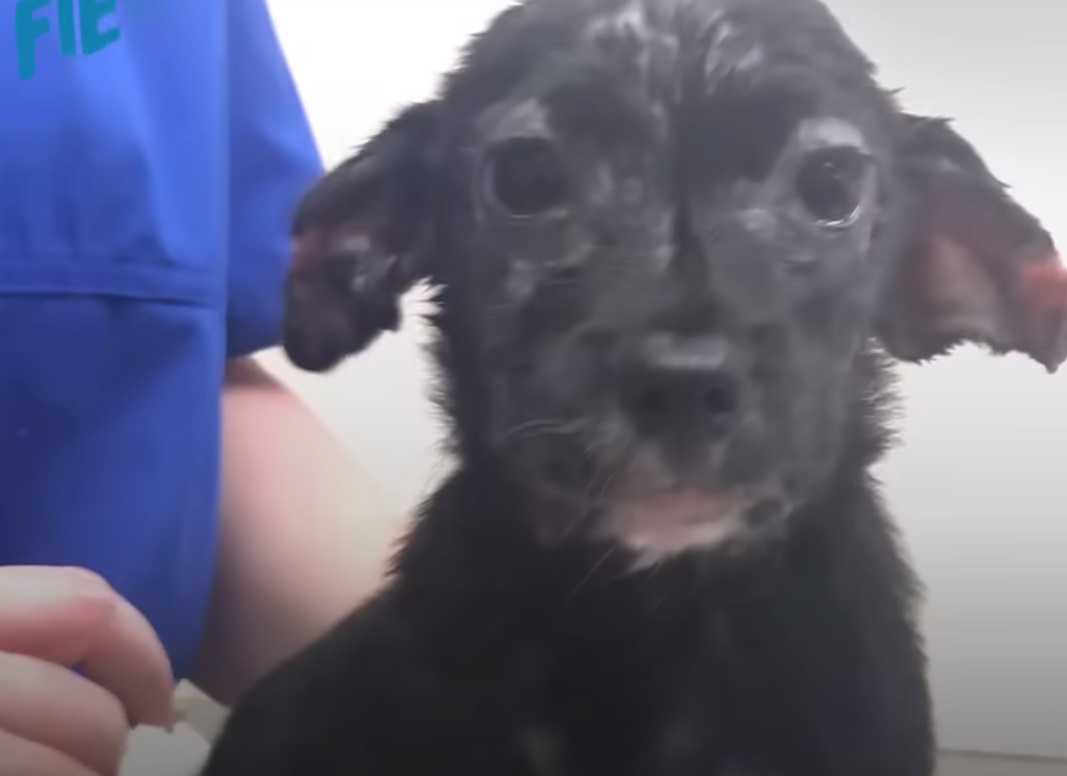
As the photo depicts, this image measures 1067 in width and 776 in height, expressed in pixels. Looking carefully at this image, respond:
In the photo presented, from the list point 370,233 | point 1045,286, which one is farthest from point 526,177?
point 1045,286

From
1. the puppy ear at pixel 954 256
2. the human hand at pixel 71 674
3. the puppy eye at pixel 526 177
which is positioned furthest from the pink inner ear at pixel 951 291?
the human hand at pixel 71 674

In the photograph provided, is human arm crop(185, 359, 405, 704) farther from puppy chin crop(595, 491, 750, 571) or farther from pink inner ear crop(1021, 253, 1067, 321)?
pink inner ear crop(1021, 253, 1067, 321)

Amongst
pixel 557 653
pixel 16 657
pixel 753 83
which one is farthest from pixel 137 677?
pixel 753 83

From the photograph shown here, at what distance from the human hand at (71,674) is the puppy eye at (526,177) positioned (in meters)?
0.19

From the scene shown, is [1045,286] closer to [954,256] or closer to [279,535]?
[954,256]

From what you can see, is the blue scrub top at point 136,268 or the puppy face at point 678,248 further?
the blue scrub top at point 136,268

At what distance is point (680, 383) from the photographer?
337mm

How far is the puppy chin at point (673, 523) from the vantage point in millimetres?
365

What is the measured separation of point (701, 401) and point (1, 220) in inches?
11.1

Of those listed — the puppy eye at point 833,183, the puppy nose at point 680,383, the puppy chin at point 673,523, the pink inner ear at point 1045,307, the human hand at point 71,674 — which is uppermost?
the puppy eye at point 833,183

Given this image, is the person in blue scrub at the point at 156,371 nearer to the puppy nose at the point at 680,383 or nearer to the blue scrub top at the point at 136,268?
the blue scrub top at the point at 136,268

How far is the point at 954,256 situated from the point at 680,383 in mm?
115

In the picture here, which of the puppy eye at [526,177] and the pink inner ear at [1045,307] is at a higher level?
the puppy eye at [526,177]

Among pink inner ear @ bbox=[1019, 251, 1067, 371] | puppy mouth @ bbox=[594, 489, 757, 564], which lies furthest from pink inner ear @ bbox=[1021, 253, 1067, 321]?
puppy mouth @ bbox=[594, 489, 757, 564]
